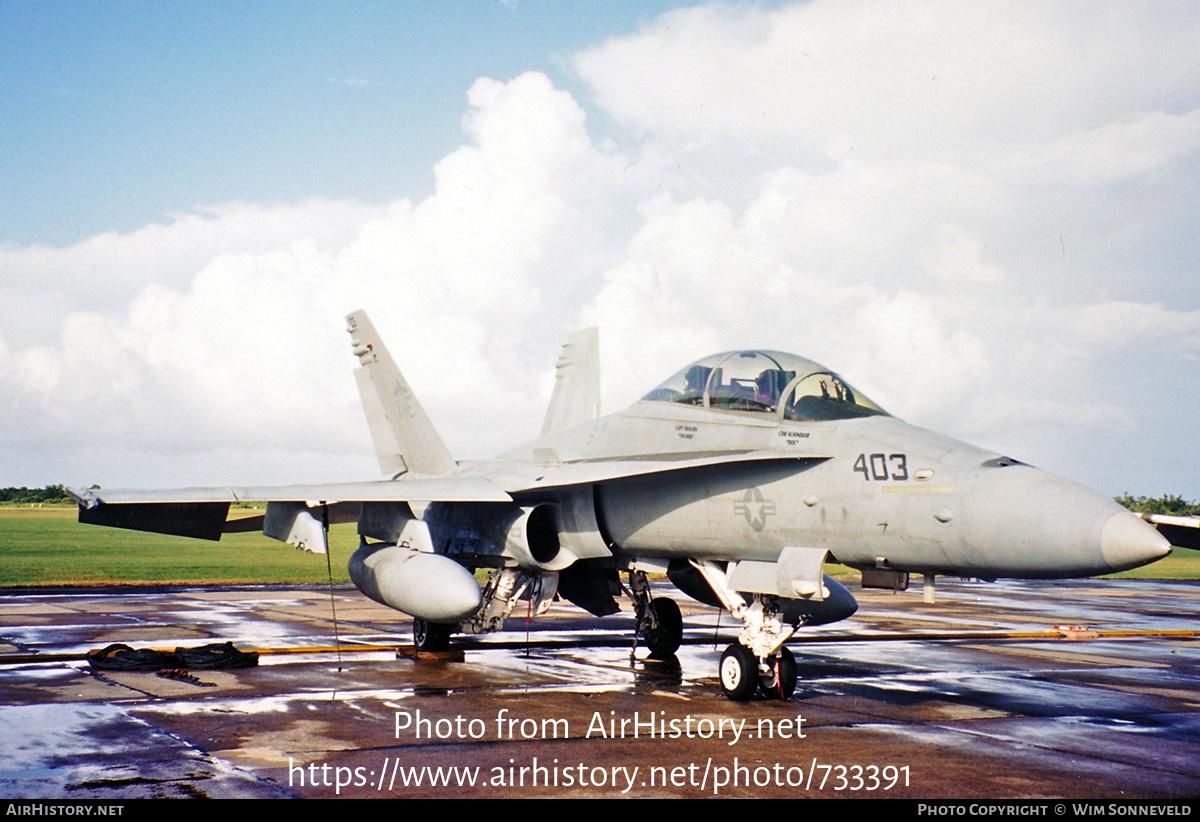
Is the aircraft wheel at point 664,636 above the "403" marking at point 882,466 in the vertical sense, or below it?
below

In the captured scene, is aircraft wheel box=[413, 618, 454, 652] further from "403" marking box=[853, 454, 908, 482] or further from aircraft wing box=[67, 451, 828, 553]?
"403" marking box=[853, 454, 908, 482]

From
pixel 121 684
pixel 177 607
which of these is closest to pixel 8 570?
pixel 177 607

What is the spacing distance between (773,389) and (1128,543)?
139 inches

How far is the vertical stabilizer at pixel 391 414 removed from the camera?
14.4m

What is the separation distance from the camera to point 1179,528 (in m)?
7.89

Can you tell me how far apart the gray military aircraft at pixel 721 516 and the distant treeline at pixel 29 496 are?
295 feet

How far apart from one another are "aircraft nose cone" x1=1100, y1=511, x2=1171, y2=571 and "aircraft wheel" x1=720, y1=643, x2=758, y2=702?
11.4ft

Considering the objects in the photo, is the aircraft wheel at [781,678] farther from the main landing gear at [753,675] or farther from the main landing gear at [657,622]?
the main landing gear at [657,622]

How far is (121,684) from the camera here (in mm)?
9492

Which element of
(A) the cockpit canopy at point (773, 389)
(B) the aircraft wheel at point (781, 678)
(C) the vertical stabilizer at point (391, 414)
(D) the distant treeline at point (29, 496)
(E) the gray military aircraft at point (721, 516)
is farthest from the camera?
(D) the distant treeline at point (29, 496)

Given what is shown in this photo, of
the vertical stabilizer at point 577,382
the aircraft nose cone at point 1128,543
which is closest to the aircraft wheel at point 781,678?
the aircraft nose cone at point 1128,543

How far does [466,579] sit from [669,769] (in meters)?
4.32

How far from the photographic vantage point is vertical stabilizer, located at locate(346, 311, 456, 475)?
14391 mm

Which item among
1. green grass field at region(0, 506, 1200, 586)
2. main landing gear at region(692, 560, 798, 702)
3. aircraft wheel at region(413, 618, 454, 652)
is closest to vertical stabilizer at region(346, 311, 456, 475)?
aircraft wheel at region(413, 618, 454, 652)
